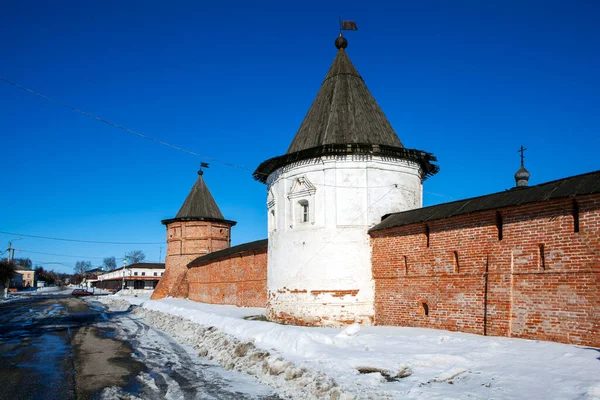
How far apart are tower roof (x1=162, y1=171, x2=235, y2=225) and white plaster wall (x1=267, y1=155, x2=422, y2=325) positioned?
1997 centimetres

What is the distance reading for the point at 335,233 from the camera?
47.0 ft

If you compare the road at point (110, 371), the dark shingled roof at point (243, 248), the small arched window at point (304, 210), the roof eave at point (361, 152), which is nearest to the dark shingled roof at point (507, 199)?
the roof eave at point (361, 152)

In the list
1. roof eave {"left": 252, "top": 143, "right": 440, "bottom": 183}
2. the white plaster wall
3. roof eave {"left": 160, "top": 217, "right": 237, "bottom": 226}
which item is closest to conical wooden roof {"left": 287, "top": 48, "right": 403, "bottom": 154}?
roof eave {"left": 252, "top": 143, "right": 440, "bottom": 183}

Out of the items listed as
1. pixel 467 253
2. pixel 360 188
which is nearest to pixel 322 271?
pixel 360 188

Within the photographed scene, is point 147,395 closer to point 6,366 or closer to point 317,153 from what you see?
point 6,366

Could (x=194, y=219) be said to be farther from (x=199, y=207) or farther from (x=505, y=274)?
(x=505, y=274)

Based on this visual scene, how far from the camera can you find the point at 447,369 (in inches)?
295

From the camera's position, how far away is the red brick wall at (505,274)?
8.54 meters

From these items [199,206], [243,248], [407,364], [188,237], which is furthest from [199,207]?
[407,364]

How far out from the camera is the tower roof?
113 feet

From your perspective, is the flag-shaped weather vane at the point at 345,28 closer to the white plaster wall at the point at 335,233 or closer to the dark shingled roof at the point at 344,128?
the dark shingled roof at the point at 344,128

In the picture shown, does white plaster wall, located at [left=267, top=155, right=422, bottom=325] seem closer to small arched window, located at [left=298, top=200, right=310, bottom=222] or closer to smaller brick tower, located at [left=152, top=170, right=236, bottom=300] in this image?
small arched window, located at [left=298, top=200, right=310, bottom=222]

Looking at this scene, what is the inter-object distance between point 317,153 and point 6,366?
9.27 metres

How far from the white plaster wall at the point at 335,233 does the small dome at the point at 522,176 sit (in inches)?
195
